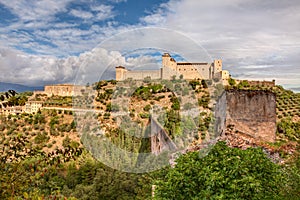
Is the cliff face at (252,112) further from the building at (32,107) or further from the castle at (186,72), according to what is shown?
the building at (32,107)

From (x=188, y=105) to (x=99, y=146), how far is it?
688 cm

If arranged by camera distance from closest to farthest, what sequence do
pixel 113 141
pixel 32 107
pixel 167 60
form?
pixel 113 141, pixel 167 60, pixel 32 107

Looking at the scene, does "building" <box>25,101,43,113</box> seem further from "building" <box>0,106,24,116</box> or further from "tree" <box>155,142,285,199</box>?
"tree" <box>155,142,285,199</box>

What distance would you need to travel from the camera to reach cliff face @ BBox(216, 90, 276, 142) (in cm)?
1032

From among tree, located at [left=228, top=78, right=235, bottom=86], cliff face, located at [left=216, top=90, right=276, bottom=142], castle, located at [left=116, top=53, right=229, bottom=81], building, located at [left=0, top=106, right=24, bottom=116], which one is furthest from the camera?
tree, located at [left=228, top=78, right=235, bottom=86]

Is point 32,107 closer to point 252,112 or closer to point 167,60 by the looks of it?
point 167,60

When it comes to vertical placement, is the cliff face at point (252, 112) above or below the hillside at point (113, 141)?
above

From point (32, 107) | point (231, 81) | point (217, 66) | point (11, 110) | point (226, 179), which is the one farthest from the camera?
point (231, 81)

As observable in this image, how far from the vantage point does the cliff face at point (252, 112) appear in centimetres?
1032

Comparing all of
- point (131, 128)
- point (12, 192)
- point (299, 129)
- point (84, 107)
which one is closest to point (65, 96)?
point (84, 107)

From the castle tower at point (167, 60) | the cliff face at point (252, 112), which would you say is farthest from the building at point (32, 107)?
the cliff face at point (252, 112)

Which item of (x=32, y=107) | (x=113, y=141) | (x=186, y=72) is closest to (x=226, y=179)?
(x=113, y=141)

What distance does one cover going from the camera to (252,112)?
10.4 m

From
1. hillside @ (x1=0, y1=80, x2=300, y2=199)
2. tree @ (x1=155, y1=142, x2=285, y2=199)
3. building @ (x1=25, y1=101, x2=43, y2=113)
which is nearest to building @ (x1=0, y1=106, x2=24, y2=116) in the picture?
building @ (x1=25, y1=101, x2=43, y2=113)
